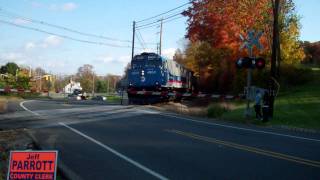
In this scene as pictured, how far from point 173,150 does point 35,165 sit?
6.70m

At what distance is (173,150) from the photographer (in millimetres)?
14383

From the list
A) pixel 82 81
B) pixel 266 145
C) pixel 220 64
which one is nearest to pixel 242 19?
pixel 220 64

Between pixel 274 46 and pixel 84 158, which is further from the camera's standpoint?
pixel 274 46

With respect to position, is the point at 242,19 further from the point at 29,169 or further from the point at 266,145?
the point at 29,169

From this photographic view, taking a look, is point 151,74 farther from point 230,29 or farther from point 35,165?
point 35,165

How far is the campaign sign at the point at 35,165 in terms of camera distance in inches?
316

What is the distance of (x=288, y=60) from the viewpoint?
47.2 metres

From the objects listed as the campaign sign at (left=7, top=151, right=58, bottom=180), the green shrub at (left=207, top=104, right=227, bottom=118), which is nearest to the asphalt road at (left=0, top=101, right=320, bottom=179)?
the campaign sign at (left=7, top=151, right=58, bottom=180)

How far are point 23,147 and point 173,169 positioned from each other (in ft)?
17.4

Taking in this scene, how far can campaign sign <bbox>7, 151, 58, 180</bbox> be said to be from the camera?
8.04 m

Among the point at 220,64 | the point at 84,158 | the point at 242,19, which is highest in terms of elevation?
the point at 242,19

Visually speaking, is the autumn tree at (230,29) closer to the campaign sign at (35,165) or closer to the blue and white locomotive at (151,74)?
the blue and white locomotive at (151,74)

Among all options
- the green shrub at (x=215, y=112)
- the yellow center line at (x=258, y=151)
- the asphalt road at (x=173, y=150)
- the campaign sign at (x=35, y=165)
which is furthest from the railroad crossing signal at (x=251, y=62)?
the campaign sign at (x=35, y=165)

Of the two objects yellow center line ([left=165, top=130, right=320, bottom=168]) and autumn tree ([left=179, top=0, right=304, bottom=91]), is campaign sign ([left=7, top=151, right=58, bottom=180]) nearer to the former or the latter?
yellow center line ([left=165, top=130, right=320, bottom=168])
